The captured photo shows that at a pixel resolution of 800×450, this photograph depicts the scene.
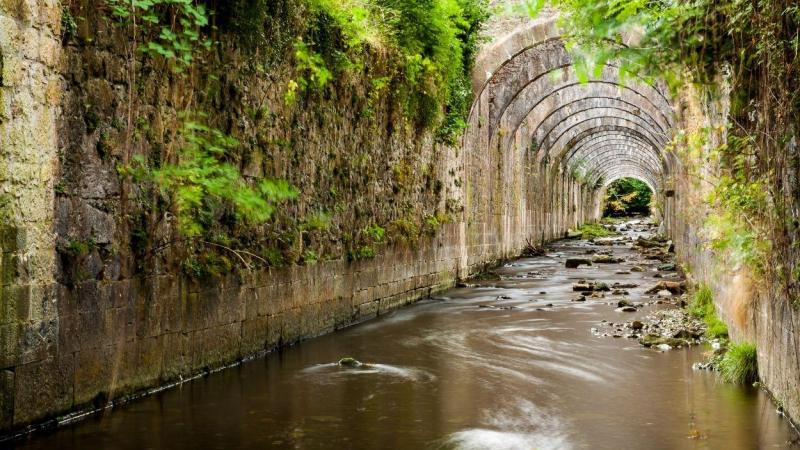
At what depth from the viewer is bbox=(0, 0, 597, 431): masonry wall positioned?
14.6 feet

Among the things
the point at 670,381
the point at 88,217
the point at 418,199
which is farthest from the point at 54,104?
the point at 418,199

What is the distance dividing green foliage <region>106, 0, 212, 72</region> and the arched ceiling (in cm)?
274

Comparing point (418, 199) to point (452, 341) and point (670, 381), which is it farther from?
point (670, 381)

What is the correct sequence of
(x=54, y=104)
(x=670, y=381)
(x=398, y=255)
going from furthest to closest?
(x=398, y=255)
(x=670, y=381)
(x=54, y=104)

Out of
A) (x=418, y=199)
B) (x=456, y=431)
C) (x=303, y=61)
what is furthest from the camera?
(x=418, y=199)

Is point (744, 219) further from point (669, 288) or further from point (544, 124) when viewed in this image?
point (544, 124)

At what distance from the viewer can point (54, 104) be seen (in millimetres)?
4688

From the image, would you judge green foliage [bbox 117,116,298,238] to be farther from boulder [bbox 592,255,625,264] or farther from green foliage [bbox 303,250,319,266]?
boulder [bbox 592,255,625,264]

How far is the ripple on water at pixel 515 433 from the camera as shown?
4684 mm

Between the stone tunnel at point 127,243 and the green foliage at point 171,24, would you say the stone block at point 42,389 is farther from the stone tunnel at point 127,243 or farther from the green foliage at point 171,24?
the green foliage at point 171,24

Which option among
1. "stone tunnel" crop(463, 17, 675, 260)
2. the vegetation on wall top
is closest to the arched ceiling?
"stone tunnel" crop(463, 17, 675, 260)

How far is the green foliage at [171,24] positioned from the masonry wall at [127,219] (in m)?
0.14

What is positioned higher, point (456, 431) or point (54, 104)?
point (54, 104)

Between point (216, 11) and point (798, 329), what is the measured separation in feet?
16.2
